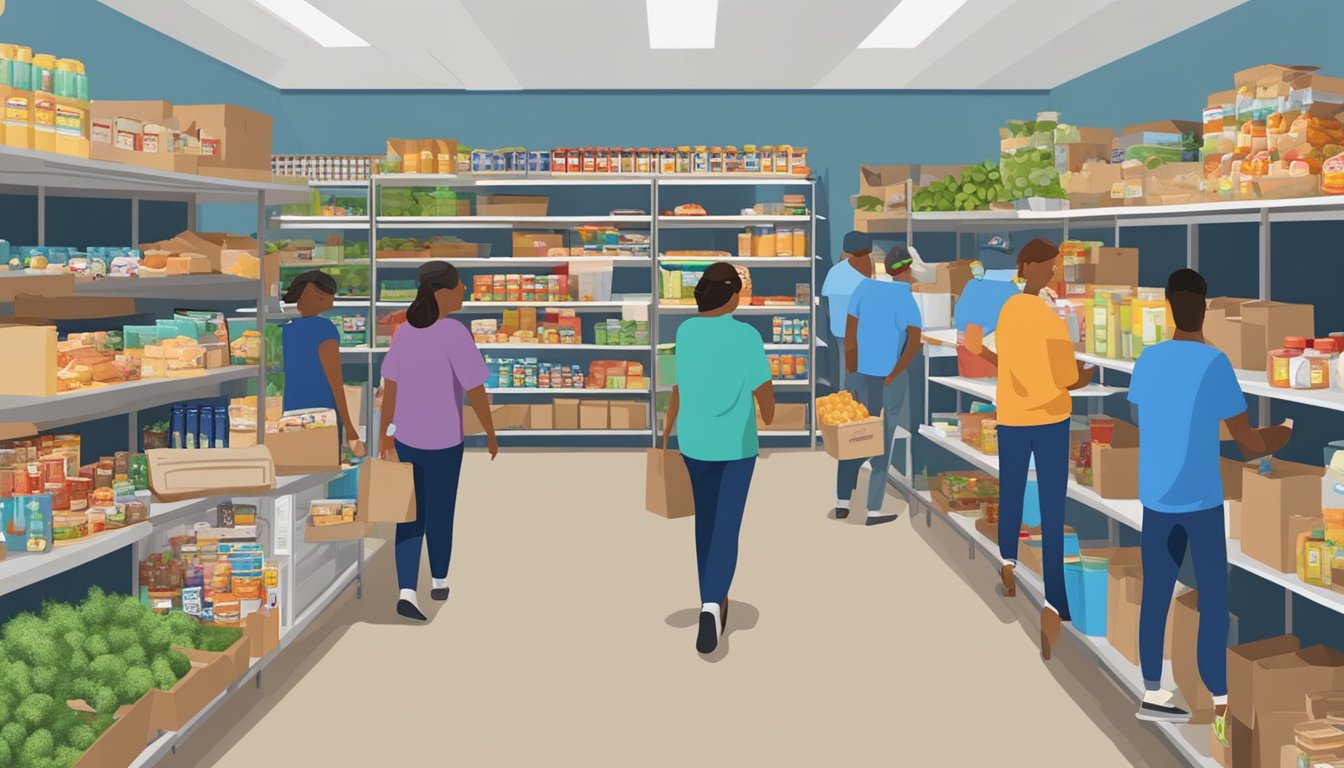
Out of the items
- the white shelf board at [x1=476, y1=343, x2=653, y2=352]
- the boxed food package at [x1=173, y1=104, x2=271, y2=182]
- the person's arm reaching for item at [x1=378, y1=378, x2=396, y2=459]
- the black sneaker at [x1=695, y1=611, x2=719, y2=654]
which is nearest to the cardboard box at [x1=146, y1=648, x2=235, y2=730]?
the person's arm reaching for item at [x1=378, y1=378, x2=396, y2=459]

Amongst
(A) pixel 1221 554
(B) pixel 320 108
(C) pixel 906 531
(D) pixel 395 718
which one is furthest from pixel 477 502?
(A) pixel 1221 554

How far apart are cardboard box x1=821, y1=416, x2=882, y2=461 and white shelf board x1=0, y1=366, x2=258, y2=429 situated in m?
3.51

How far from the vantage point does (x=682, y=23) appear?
29.2 feet

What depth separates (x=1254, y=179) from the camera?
412 cm

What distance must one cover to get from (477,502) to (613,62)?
4202 mm

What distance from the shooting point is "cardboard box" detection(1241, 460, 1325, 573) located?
12.1 feet

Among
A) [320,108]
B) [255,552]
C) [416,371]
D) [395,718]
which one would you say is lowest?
[395,718]

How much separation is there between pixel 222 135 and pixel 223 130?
23 mm

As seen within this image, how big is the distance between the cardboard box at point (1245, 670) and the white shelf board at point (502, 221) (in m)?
8.14

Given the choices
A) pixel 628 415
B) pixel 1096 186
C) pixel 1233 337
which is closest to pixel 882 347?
pixel 1096 186

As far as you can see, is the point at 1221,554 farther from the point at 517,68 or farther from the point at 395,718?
the point at 517,68

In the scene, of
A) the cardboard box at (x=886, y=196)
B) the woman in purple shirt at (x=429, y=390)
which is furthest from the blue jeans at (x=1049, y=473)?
the cardboard box at (x=886, y=196)

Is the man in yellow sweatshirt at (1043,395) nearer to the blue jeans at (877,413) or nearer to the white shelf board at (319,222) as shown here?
the blue jeans at (877,413)

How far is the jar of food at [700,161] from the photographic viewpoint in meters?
11.0
